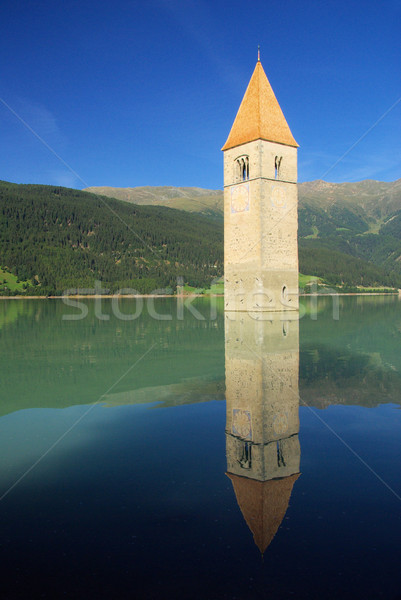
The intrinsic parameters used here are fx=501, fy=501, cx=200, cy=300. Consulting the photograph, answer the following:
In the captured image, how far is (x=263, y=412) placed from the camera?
760 cm

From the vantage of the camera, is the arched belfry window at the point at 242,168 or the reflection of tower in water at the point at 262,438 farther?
the arched belfry window at the point at 242,168

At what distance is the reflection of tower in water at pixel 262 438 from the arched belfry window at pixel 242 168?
28.6m

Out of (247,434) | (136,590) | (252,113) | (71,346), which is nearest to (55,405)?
(247,434)

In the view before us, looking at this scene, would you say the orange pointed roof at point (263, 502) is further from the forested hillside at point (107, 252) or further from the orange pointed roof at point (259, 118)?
the forested hillside at point (107, 252)

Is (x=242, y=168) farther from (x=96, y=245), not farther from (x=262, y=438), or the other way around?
(x=96, y=245)

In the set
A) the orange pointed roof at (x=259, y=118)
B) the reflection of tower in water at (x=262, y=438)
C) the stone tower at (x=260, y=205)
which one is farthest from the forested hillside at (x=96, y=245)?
the reflection of tower in water at (x=262, y=438)

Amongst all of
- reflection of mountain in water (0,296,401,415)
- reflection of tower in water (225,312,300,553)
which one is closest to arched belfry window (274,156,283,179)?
reflection of mountain in water (0,296,401,415)

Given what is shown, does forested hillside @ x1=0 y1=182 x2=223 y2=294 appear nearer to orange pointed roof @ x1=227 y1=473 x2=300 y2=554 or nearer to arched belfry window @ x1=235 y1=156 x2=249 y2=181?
arched belfry window @ x1=235 y1=156 x2=249 y2=181

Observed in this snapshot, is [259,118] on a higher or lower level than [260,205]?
higher

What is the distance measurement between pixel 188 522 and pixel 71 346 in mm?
13876

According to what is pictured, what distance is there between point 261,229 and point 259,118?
8.73m

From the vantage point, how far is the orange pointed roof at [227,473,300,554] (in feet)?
14.0

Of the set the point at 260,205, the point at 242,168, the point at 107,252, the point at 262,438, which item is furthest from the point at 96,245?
the point at 262,438

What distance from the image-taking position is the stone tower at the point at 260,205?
122 ft
